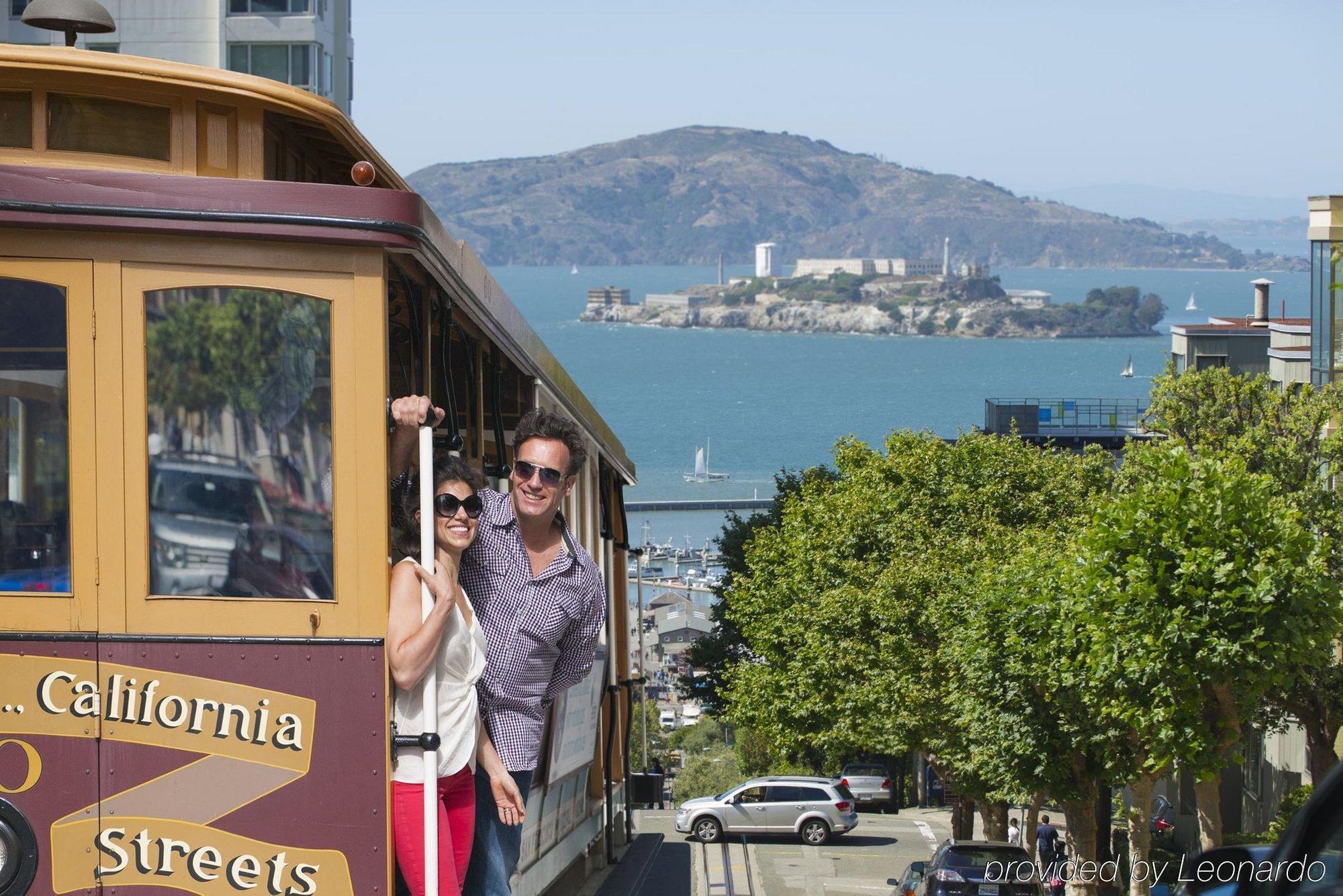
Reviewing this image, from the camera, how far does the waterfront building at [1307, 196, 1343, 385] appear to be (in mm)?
33219

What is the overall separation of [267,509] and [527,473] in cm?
94

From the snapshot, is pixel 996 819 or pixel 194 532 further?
pixel 996 819

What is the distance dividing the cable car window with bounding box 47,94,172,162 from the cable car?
1.05ft

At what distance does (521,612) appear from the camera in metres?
6.06

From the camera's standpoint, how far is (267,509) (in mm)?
5594

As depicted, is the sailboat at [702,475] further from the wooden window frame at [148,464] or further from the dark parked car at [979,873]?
the wooden window frame at [148,464]

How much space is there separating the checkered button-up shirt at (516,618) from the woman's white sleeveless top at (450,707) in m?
0.26

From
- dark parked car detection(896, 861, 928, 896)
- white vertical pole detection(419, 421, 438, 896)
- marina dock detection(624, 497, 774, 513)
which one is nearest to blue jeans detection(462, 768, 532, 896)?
white vertical pole detection(419, 421, 438, 896)

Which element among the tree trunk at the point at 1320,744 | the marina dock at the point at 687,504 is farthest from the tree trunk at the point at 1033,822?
the marina dock at the point at 687,504

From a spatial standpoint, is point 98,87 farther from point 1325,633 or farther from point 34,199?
point 1325,633

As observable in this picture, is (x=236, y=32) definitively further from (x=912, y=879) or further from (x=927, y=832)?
(x=912, y=879)

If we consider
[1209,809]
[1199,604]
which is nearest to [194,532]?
[1199,604]

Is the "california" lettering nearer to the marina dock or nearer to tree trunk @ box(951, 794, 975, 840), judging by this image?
tree trunk @ box(951, 794, 975, 840)

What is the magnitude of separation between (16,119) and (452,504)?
1957mm
